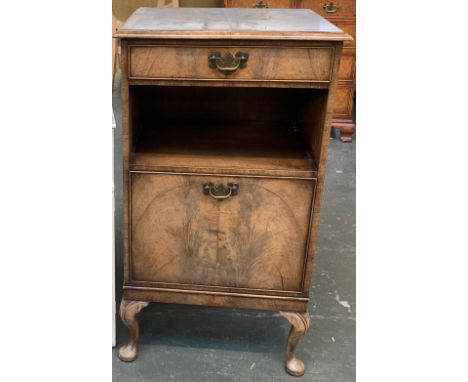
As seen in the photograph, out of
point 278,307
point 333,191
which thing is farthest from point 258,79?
point 333,191

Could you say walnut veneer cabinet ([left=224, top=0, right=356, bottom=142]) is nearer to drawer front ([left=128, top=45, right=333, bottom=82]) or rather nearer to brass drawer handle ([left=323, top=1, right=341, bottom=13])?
brass drawer handle ([left=323, top=1, right=341, bottom=13])

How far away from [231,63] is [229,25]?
0.48 feet

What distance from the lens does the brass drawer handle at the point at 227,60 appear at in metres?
1.09

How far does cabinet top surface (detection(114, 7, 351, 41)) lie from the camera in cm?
107

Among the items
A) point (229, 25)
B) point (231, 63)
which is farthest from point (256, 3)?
point (231, 63)

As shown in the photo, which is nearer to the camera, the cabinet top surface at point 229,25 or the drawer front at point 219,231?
the cabinet top surface at point 229,25

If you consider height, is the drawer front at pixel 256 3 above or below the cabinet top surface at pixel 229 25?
above

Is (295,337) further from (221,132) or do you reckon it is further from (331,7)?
(331,7)

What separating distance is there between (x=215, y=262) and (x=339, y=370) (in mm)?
477

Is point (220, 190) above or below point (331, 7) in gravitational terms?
below

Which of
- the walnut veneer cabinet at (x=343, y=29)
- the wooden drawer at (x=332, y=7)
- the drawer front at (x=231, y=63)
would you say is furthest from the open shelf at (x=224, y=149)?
the wooden drawer at (x=332, y=7)

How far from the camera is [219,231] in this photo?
1.27 meters

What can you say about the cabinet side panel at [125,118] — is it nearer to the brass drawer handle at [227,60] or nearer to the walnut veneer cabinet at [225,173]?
the walnut veneer cabinet at [225,173]

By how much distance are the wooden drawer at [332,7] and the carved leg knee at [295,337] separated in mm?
2012
